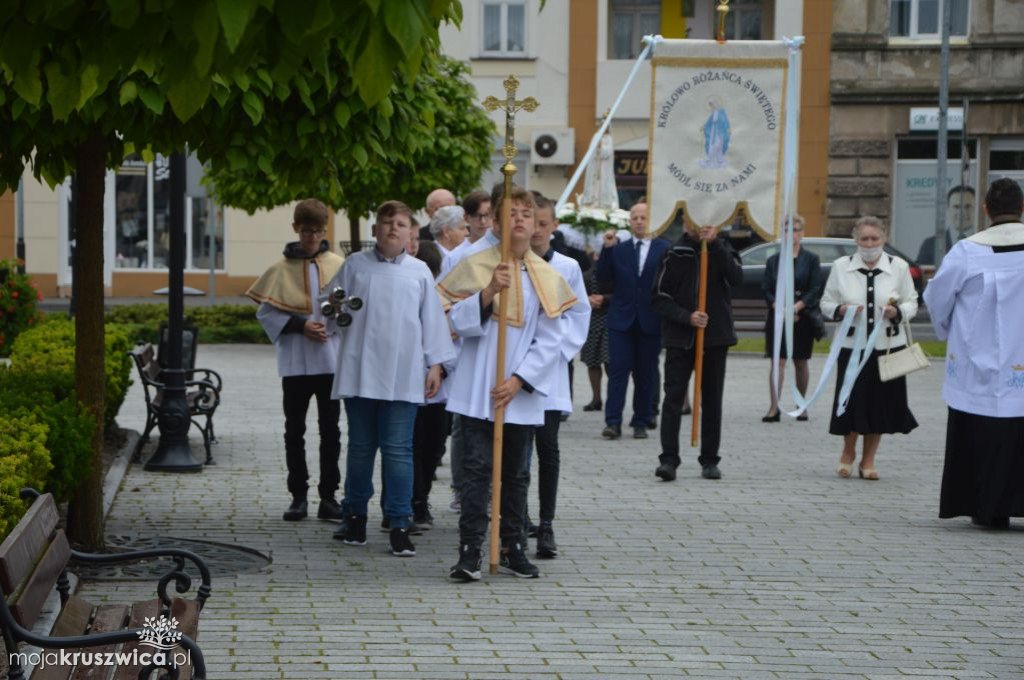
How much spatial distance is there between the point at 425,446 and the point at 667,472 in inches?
89.7

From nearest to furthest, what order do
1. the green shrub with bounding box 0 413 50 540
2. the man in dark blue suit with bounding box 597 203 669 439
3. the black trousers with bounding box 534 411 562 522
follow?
1. the green shrub with bounding box 0 413 50 540
2. the black trousers with bounding box 534 411 562 522
3. the man in dark blue suit with bounding box 597 203 669 439

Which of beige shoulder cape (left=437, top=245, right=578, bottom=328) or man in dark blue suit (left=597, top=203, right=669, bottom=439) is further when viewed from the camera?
man in dark blue suit (left=597, top=203, right=669, bottom=439)

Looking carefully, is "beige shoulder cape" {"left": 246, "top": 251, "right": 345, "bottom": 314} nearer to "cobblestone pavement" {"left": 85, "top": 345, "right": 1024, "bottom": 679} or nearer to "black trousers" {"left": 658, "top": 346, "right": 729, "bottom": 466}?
"cobblestone pavement" {"left": 85, "top": 345, "right": 1024, "bottom": 679}

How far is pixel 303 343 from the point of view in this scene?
9.73 m

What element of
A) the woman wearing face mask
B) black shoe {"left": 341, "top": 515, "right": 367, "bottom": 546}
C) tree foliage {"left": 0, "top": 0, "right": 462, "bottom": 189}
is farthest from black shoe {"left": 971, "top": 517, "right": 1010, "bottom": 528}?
tree foliage {"left": 0, "top": 0, "right": 462, "bottom": 189}

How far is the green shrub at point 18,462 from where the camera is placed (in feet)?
20.6

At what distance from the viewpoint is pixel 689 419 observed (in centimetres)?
1595

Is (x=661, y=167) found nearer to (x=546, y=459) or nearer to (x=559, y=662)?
(x=546, y=459)

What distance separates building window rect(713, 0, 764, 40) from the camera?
120 ft

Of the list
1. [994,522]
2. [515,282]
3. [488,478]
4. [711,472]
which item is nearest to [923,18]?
[711,472]

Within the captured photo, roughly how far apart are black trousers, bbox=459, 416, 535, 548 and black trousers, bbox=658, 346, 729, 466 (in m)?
3.32

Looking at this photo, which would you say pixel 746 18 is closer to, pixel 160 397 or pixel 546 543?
pixel 160 397

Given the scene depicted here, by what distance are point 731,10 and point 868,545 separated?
93.8 ft

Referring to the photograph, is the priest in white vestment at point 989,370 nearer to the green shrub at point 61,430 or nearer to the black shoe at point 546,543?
the black shoe at point 546,543
